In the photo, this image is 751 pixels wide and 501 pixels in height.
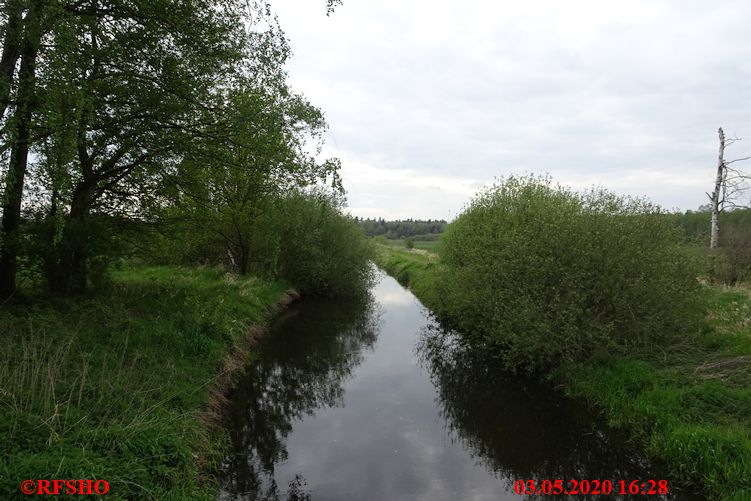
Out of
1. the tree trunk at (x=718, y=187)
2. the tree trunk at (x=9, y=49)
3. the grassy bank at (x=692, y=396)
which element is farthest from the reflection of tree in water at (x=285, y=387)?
the tree trunk at (x=718, y=187)

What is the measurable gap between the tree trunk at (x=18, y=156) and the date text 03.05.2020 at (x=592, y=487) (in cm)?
994

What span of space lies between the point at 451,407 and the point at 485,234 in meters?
6.97

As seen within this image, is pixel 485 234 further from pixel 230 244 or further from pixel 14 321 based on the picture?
pixel 230 244

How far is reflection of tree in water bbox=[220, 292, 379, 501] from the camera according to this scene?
754 cm

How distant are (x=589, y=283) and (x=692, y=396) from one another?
3.18 m

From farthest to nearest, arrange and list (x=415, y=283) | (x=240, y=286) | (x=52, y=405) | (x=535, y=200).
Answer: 1. (x=415, y=283)
2. (x=240, y=286)
3. (x=535, y=200)
4. (x=52, y=405)

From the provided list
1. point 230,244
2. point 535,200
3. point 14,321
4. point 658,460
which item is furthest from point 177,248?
point 658,460

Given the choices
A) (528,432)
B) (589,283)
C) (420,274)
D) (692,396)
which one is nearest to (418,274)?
(420,274)

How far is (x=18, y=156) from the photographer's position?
9039 millimetres

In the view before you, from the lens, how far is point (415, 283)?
105 ft

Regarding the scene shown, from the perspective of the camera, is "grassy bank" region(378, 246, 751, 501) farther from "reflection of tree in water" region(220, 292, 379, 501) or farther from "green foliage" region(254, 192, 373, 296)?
Answer: "green foliage" region(254, 192, 373, 296)

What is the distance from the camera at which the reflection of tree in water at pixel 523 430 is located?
8.02 meters

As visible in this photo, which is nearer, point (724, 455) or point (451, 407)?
point (724, 455)

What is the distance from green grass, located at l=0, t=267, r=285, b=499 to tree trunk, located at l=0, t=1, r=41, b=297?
111cm
